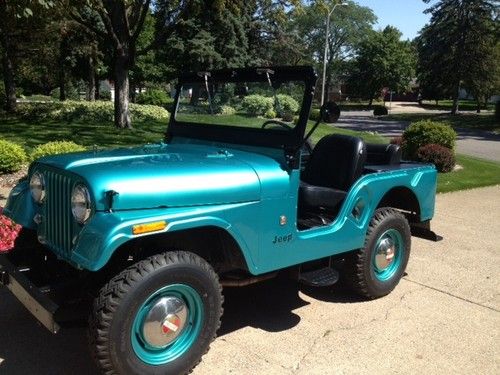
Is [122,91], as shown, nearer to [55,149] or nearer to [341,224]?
[55,149]

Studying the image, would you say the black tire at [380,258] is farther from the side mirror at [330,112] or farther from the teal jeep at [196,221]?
the side mirror at [330,112]

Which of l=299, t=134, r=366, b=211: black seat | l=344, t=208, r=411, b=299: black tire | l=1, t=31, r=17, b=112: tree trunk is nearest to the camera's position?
l=299, t=134, r=366, b=211: black seat

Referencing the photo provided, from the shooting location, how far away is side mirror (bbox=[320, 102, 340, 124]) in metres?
3.48

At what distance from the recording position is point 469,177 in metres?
11.6

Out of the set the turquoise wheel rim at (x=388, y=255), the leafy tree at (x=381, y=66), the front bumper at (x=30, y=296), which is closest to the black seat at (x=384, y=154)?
the turquoise wheel rim at (x=388, y=255)

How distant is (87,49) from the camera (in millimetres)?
27812

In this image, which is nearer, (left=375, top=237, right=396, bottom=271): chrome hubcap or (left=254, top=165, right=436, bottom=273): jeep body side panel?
(left=254, top=165, right=436, bottom=273): jeep body side panel

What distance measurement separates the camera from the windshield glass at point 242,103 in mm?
3793

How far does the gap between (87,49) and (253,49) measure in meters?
10.3

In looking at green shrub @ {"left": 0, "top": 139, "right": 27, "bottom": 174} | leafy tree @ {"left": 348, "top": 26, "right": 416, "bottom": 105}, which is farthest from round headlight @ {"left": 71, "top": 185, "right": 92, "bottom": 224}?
leafy tree @ {"left": 348, "top": 26, "right": 416, "bottom": 105}

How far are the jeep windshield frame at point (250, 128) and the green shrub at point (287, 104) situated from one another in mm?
75

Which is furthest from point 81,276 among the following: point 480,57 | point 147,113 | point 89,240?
point 480,57

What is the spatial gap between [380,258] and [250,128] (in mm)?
1642

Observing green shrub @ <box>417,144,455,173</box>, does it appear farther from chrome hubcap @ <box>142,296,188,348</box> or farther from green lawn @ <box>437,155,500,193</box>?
chrome hubcap @ <box>142,296,188,348</box>
